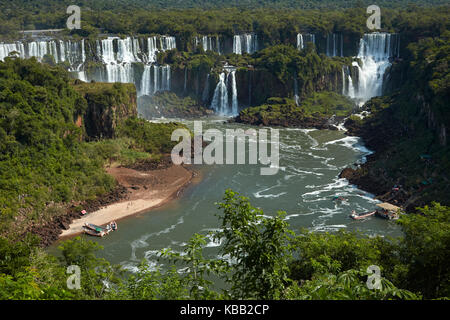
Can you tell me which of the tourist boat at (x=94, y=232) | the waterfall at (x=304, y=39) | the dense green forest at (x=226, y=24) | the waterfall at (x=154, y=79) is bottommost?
the tourist boat at (x=94, y=232)

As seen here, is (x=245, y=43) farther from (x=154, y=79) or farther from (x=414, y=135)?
(x=414, y=135)

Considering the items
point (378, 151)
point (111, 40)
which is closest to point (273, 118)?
point (378, 151)

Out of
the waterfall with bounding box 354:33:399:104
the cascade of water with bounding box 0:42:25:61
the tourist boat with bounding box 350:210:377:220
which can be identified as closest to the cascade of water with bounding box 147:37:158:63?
the cascade of water with bounding box 0:42:25:61

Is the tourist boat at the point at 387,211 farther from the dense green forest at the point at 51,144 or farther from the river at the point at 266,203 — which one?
the dense green forest at the point at 51,144

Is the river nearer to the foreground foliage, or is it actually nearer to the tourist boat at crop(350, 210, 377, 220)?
the tourist boat at crop(350, 210, 377, 220)

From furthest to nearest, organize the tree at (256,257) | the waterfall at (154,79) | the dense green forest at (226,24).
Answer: the dense green forest at (226,24) < the waterfall at (154,79) < the tree at (256,257)

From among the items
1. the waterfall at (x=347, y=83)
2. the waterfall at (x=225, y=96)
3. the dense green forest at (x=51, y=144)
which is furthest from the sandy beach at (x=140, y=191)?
the waterfall at (x=347, y=83)

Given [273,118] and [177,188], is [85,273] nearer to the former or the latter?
[177,188]

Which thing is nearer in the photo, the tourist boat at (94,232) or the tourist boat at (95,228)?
the tourist boat at (94,232)

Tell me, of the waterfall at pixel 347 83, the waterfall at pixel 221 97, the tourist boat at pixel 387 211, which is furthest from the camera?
the waterfall at pixel 347 83
